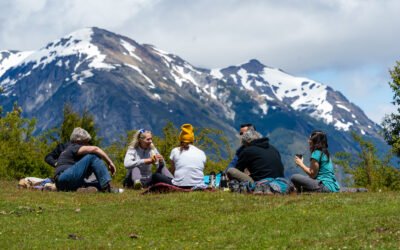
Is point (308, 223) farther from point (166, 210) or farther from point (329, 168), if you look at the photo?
point (329, 168)

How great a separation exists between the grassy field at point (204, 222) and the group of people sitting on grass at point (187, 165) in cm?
153

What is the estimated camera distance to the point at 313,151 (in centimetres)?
2281

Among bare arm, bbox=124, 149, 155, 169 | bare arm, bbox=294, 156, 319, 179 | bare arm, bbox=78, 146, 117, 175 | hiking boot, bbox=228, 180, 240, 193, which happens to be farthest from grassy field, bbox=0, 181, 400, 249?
bare arm, bbox=124, 149, 155, 169

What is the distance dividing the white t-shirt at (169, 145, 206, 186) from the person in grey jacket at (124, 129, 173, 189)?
1.57 m

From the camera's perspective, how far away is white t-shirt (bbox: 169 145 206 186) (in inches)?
939

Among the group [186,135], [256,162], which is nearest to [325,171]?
[256,162]

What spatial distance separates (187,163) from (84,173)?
3.88 meters

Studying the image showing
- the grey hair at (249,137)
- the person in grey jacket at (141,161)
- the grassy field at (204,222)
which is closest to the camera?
the grassy field at (204,222)

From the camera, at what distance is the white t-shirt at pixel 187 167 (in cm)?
2386

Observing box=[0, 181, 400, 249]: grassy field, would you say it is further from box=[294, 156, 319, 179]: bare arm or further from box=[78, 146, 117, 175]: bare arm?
box=[78, 146, 117, 175]: bare arm

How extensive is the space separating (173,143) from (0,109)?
80.8 ft

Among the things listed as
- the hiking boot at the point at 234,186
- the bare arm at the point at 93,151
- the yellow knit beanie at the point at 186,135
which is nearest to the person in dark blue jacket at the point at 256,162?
the hiking boot at the point at 234,186

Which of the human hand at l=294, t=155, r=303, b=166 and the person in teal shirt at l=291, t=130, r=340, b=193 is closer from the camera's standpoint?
the person in teal shirt at l=291, t=130, r=340, b=193

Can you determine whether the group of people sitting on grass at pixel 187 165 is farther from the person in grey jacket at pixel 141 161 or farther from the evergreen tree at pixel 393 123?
the evergreen tree at pixel 393 123
